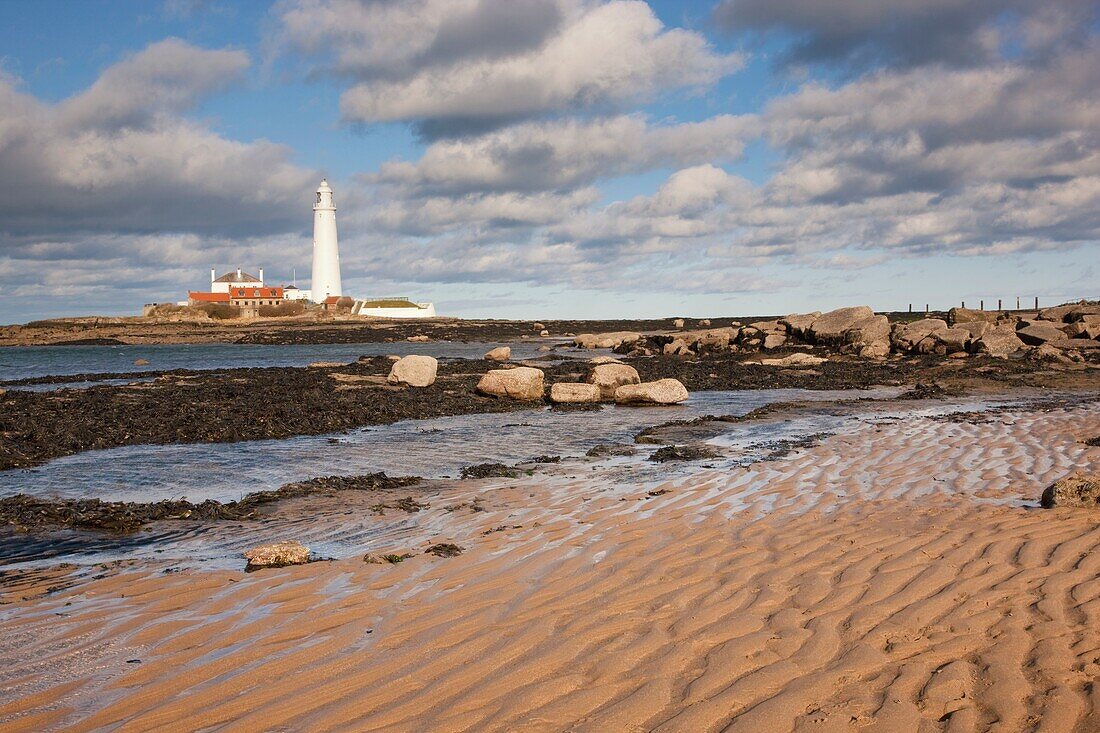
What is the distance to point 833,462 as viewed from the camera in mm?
11461

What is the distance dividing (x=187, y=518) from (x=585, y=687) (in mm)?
6661

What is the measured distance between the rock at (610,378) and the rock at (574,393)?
0.85ft

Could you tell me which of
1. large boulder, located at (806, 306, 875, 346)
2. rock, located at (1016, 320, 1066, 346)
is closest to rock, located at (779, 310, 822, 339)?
large boulder, located at (806, 306, 875, 346)

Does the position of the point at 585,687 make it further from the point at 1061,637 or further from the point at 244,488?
the point at 244,488

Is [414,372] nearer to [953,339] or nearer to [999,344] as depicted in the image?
[953,339]

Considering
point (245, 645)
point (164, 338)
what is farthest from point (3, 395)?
point (164, 338)

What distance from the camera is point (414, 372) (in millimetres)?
24156

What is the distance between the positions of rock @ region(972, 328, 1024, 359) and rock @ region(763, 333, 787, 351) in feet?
28.0

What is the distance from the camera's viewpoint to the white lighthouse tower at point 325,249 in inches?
3497

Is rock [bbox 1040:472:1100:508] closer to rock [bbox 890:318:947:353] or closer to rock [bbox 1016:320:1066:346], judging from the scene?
rock [bbox 890:318:947:353]

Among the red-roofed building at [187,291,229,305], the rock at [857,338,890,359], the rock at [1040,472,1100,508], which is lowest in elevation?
the rock at [1040,472,1100,508]

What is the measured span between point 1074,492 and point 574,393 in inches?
543

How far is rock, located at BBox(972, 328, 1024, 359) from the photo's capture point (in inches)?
1168

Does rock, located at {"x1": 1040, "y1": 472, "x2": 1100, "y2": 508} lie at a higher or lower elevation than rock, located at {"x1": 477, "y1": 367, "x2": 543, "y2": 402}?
lower
